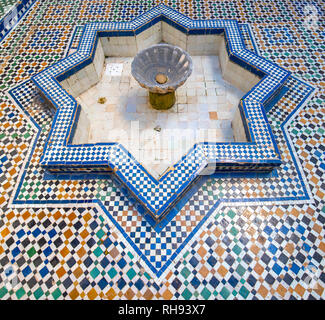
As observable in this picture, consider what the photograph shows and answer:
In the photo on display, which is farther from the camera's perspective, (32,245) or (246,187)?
(246,187)

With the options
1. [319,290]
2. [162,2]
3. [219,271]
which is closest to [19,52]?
[162,2]

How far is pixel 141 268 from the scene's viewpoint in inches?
147

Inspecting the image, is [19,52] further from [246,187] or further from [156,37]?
[246,187]

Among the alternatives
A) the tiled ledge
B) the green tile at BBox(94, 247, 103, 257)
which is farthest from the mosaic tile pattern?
the tiled ledge

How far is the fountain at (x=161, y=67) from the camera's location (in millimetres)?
5262

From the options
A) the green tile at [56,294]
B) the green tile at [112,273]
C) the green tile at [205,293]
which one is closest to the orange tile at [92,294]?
the green tile at [112,273]

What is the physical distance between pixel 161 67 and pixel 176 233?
3838mm

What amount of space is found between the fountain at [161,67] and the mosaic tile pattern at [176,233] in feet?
7.07

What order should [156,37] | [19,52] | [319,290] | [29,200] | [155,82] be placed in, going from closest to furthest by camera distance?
[319,290] → [29,200] → [155,82] → [19,52] → [156,37]

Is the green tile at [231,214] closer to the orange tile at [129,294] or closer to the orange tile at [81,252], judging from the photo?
the orange tile at [129,294]

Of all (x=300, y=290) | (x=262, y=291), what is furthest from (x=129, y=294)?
(x=300, y=290)

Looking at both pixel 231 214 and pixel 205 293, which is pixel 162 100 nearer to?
pixel 231 214

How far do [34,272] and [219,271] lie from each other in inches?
114

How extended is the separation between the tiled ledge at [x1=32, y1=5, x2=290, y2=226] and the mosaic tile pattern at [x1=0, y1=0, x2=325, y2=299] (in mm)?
332
